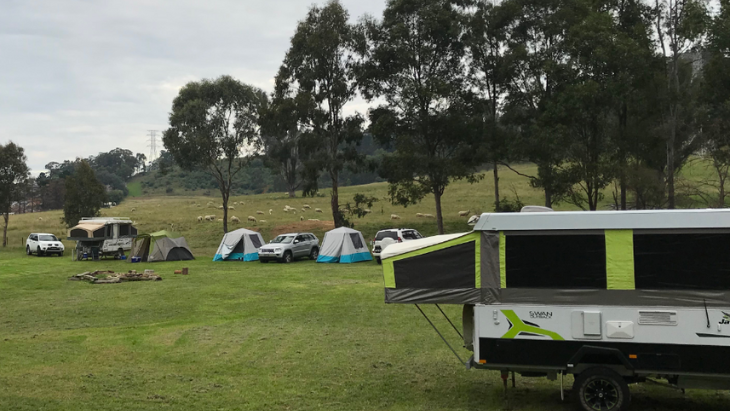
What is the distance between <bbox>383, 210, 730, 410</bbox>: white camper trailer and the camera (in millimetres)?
6898

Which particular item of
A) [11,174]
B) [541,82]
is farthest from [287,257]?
[11,174]

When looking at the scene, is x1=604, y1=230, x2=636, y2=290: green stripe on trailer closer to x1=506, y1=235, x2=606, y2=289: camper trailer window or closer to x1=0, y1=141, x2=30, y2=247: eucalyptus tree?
x1=506, y1=235, x2=606, y2=289: camper trailer window

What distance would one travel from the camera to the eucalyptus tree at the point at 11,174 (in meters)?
44.0

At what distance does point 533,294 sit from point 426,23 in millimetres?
32044

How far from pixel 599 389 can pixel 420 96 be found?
3062 cm

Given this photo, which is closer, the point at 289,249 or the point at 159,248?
the point at 289,249

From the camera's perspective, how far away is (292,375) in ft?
30.4

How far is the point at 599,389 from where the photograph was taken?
23.5ft

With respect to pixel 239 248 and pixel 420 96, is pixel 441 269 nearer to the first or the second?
pixel 239 248

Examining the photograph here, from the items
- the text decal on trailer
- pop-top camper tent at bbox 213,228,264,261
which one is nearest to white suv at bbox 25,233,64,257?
pop-top camper tent at bbox 213,228,264,261

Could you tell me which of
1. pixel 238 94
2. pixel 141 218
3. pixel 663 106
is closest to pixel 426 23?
pixel 663 106

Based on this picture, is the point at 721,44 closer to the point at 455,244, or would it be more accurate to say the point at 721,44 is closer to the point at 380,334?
the point at 380,334

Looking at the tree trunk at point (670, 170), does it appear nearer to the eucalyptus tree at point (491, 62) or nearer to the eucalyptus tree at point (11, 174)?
the eucalyptus tree at point (491, 62)

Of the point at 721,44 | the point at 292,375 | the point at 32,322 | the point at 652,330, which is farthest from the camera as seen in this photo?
the point at 721,44
